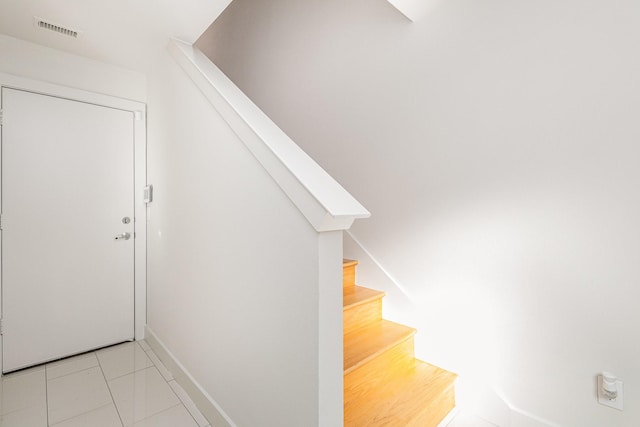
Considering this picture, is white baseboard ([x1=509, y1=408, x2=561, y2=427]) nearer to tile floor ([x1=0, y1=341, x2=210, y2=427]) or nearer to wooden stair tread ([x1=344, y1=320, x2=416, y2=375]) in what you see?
wooden stair tread ([x1=344, y1=320, x2=416, y2=375])

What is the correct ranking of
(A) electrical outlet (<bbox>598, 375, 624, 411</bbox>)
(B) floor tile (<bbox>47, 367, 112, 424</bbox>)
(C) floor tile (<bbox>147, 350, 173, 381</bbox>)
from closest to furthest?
Answer: (A) electrical outlet (<bbox>598, 375, 624, 411</bbox>) → (B) floor tile (<bbox>47, 367, 112, 424</bbox>) → (C) floor tile (<bbox>147, 350, 173, 381</bbox>)

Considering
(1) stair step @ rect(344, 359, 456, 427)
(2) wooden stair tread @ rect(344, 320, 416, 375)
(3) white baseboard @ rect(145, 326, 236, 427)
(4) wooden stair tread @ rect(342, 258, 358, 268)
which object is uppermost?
(4) wooden stair tread @ rect(342, 258, 358, 268)

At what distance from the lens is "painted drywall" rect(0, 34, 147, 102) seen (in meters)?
2.13

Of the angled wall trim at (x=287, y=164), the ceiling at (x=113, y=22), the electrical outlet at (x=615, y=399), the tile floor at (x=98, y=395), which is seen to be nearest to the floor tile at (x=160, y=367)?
the tile floor at (x=98, y=395)

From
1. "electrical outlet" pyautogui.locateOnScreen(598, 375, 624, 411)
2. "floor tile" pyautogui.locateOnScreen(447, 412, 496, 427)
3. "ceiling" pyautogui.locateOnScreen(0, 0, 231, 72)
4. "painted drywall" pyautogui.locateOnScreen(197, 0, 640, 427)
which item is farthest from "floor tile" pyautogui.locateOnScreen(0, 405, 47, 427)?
"electrical outlet" pyautogui.locateOnScreen(598, 375, 624, 411)

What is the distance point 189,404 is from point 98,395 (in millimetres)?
602

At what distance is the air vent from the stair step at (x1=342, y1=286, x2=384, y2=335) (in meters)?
2.48

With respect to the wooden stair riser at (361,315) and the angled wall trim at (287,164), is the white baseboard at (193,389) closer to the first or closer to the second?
the wooden stair riser at (361,315)

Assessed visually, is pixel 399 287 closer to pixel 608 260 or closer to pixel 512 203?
pixel 512 203

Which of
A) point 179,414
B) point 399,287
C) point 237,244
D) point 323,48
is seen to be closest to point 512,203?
point 399,287

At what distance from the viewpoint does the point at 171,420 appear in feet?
5.41

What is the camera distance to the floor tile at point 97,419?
5.31 ft

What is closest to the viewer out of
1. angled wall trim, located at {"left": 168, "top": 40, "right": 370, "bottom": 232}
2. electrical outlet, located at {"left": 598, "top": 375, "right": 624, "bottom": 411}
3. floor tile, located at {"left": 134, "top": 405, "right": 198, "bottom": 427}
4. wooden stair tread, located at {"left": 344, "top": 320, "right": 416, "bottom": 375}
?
angled wall trim, located at {"left": 168, "top": 40, "right": 370, "bottom": 232}

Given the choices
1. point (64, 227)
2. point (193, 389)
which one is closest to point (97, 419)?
point (193, 389)
